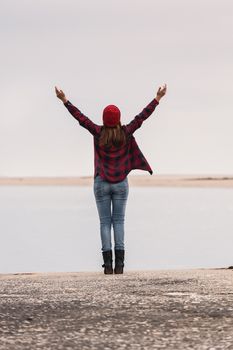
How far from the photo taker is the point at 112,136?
853cm

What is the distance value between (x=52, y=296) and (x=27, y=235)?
11.9m

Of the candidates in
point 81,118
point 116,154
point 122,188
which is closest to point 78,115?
point 81,118

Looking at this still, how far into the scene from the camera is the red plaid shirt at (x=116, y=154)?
8.54m

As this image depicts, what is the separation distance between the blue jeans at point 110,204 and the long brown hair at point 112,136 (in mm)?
367

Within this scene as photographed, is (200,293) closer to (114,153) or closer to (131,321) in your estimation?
(131,321)

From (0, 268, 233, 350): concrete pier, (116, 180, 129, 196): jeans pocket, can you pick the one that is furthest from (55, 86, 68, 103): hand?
(0, 268, 233, 350): concrete pier

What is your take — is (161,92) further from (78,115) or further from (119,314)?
(119,314)

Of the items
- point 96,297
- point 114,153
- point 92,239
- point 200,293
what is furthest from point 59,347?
point 92,239

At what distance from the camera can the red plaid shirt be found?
336 inches

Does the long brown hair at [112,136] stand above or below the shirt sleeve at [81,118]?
below

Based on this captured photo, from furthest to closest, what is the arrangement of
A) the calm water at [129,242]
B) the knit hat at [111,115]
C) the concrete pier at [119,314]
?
the calm water at [129,242]
the knit hat at [111,115]
the concrete pier at [119,314]

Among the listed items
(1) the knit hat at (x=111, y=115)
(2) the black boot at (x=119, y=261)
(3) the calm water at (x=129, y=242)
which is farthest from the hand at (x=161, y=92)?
(3) the calm water at (x=129, y=242)

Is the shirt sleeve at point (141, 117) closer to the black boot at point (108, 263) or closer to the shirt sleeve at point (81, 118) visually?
the shirt sleeve at point (81, 118)

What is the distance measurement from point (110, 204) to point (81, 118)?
0.94 metres
